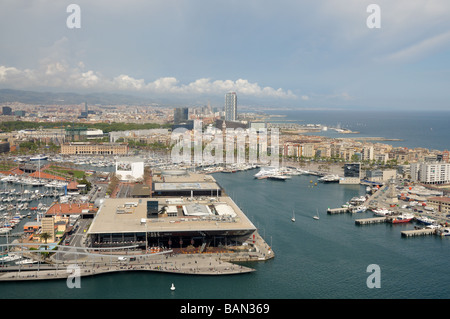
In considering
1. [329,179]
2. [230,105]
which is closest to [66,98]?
[230,105]

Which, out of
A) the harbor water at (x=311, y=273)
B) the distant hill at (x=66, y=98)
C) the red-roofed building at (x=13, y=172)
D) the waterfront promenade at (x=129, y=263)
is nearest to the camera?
the harbor water at (x=311, y=273)

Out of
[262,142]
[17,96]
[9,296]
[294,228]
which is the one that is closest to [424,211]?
[294,228]

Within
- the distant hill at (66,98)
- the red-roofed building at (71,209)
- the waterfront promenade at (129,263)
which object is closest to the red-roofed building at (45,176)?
the red-roofed building at (71,209)

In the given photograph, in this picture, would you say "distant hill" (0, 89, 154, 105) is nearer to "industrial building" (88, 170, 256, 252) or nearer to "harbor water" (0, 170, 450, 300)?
"industrial building" (88, 170, 256, 252)

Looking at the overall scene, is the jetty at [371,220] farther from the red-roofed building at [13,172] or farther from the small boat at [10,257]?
the red-roofed building at [13,172]

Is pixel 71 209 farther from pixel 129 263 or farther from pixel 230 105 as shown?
pixel 230 105

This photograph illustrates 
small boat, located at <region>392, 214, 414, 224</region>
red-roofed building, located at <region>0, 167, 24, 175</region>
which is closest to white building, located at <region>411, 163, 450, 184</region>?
small boat, located at <region>392, 214, 414, 224</region>

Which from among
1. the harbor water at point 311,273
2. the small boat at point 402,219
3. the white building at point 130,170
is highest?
the white building at point 130,170
